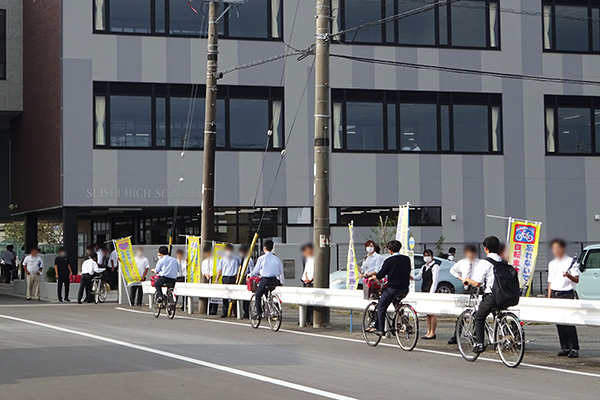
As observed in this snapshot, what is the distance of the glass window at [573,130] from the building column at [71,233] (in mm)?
19065

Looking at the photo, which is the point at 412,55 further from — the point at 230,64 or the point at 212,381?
the point at 212,381

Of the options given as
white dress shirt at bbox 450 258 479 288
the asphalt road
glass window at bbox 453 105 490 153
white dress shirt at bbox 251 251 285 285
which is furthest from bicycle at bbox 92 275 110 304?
white dress shirt at bbox 450 258 479 288

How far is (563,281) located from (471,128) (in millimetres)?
22410

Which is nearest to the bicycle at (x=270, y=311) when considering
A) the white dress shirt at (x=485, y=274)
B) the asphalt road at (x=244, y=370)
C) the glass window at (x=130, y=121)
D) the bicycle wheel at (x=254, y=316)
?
the bicycle wheel at (x=254, y=316)

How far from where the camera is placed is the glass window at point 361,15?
117 feet

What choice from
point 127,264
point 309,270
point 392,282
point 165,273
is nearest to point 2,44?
point 127,264

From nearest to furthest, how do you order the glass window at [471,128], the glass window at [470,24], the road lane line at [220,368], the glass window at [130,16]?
1. the road lane line at [220,368]
2. the glass window at [130,16]
3. the glass window at [470,24]
4. the glass window at [471,128]

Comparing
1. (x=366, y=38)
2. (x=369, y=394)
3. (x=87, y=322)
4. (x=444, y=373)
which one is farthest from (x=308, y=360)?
(x=366, y=38)

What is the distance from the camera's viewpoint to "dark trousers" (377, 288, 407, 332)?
15.8 meters

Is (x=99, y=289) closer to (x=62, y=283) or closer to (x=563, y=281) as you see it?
(x=62, y=283)

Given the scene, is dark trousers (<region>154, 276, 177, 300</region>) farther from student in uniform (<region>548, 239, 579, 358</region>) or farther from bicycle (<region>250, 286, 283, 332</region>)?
student in uniform (<region>548, 239, 579, 358</region>)

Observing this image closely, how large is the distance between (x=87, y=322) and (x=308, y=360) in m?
9.38

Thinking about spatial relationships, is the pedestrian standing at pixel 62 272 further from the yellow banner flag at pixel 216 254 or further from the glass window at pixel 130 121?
the yellow banner flag at pixel 216 254

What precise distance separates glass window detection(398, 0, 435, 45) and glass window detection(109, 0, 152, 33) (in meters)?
A: 9.54
